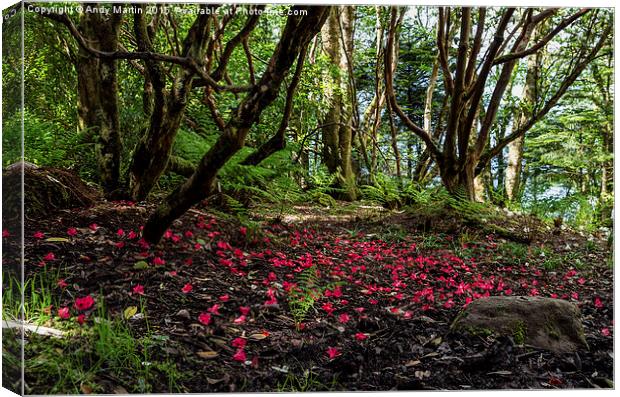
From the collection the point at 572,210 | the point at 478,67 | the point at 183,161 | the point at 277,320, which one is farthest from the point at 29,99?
the point at 572,210

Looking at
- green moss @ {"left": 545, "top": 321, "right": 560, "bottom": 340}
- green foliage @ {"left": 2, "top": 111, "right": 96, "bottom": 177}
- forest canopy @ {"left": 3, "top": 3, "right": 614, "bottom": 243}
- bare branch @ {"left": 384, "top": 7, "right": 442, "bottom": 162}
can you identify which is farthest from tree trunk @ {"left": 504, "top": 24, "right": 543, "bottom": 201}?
green foliage @ {"left": 2, "top": 111, "right": 96, "bottom": 177}

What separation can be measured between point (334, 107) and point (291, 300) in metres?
1.18

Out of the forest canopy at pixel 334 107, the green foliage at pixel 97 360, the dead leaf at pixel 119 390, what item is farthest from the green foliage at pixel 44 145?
the dead leaf at pixel 119 390

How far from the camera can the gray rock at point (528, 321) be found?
7.57 feet

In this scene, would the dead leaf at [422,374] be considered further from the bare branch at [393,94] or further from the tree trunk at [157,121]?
the tree trunk at [157,121]

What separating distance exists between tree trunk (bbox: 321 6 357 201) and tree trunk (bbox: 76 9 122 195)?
3.61 ft

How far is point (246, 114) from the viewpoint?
2311 millimetres

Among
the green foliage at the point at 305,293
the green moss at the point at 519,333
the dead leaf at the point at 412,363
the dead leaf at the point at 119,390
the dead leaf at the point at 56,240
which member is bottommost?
the dead leaf at the point at 119,390

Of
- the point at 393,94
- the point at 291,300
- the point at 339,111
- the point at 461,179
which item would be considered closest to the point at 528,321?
the point at 461,179

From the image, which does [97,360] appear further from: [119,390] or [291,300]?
[291,300]

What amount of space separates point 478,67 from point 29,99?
2471mm

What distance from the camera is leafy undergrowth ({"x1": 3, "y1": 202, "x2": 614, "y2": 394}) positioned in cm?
206

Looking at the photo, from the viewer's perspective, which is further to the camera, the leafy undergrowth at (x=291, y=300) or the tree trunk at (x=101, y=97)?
the tree trunk at (x=101, y=97)

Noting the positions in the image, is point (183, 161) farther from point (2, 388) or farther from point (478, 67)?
point (478, 67)
